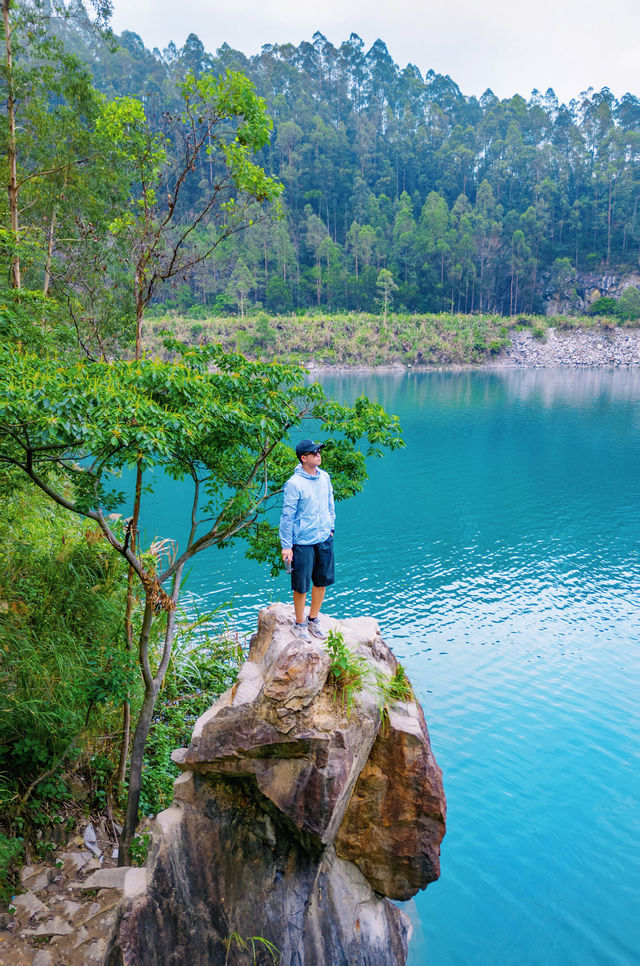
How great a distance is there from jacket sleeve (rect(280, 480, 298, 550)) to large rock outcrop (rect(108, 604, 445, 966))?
959 millimetres

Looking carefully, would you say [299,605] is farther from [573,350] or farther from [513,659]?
[573,350]

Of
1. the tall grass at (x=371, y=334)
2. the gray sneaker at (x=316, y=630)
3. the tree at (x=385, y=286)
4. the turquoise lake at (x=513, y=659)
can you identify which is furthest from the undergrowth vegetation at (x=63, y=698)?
the tree at (x=385, y=286)

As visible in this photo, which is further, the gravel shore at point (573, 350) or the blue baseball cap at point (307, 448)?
the gravel shore at point (573, 350)

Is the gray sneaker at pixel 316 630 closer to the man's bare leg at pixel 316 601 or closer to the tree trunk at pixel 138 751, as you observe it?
the man's bare leg at pixel 316 601

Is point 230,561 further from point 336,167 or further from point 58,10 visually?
point 336,167

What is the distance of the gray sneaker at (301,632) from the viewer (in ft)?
19.9

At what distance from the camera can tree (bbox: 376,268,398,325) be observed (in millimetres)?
76938

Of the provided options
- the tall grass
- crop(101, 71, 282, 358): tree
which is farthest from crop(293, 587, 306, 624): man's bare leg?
the tall grass

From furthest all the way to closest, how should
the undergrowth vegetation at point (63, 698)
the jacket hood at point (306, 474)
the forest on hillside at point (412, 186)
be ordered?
the forest on hillside at point (412, 186) < the undergrowth vegetation at point (63, 698) < the jacket hood at point (306, 474)

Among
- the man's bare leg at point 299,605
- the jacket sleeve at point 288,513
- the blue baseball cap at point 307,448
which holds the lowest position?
the man's bare leg at point 299,605

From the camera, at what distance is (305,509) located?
20.0 ft

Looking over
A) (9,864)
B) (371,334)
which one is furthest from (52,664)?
(371,334)

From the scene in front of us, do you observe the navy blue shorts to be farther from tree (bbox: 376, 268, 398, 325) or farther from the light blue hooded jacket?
tree (bbox: 376, 268, 398, 325)

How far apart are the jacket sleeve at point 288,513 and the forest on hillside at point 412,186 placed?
2741 inches
